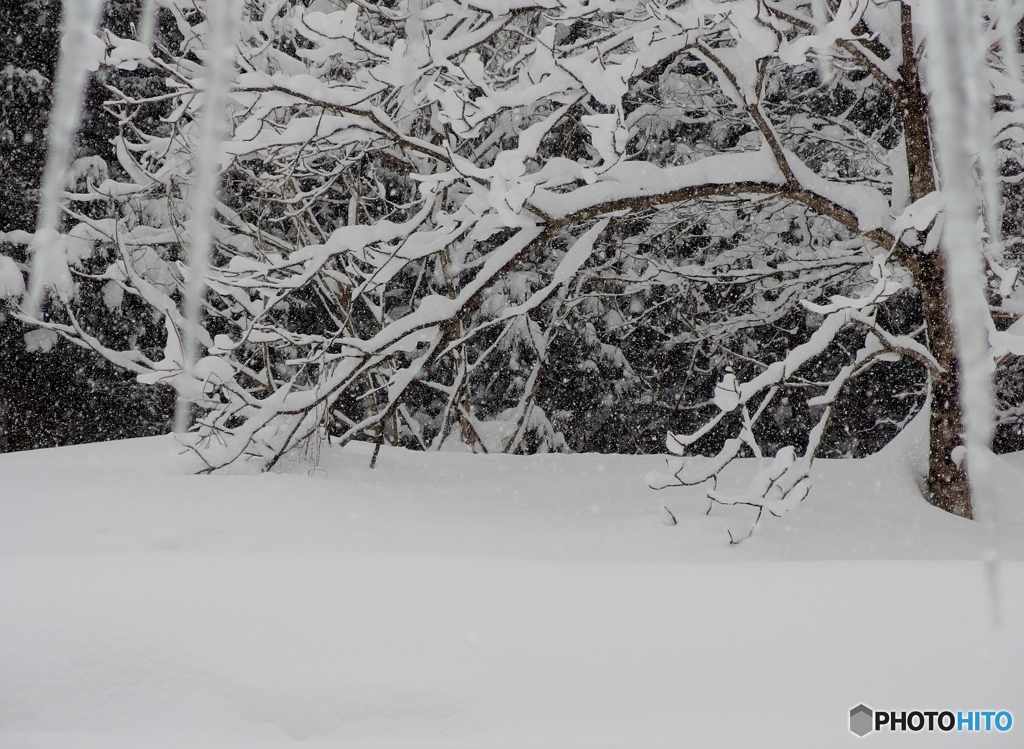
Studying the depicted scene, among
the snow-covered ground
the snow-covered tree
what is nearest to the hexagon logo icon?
the snow-covered ground

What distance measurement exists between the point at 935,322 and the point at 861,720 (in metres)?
3.32

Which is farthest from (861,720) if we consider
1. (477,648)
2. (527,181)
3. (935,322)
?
(935,322)

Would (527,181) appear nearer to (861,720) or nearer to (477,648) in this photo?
(477,648)

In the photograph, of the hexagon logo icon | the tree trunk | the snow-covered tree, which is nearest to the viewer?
the hexagon logo icon

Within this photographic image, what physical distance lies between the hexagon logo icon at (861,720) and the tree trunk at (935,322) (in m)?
3.04

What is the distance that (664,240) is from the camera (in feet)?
23.9

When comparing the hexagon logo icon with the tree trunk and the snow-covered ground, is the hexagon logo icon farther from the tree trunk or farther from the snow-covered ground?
the tree trunk

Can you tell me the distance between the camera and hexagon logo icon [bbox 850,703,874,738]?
125 centimetres

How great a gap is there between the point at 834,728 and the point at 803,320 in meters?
7.34

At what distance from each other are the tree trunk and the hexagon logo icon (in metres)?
3.04

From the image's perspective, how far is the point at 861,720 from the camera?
1268 mm

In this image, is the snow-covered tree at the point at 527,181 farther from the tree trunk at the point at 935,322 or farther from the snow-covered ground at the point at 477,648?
the snow-covered ground at the point at 477,648

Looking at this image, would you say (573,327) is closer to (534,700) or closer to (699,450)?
(699,450)

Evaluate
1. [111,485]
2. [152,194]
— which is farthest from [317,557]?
[152,194]
